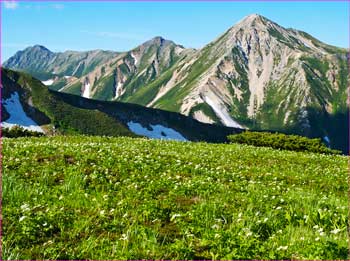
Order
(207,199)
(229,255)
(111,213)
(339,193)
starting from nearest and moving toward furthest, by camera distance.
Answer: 1. (229,255)
2. (111,213)
3. (207,199)
4. (339,193)

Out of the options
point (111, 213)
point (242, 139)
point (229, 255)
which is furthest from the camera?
point (242, 139)

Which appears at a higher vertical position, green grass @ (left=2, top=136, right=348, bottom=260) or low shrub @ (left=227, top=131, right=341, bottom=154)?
low shrub @ (left=227, top=131, right=341, bottom=154)

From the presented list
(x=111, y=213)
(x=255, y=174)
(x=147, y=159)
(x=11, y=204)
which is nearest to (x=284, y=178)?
(x=255, y=174)

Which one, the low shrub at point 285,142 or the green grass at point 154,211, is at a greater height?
the low shrub at point 285,142

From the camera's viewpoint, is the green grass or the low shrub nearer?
the green grass

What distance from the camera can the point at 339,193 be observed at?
697 inches

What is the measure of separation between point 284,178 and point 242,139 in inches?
1189

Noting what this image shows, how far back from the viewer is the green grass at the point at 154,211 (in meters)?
9.12

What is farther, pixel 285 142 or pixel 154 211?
pixel 285 142

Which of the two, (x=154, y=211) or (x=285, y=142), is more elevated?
(x=285, y=142)

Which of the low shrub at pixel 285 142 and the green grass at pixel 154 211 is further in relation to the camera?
the low shrub at pixel 285 142

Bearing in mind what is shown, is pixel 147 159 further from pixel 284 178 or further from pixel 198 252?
pixel 198 252

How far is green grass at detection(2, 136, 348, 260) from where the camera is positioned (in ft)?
29.9

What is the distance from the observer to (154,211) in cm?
1151
